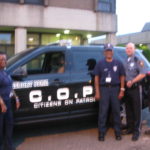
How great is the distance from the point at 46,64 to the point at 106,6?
17.6 metres

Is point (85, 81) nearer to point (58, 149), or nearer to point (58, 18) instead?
point (58, 149)

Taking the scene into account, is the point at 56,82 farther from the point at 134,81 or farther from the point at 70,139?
the point at 134,81

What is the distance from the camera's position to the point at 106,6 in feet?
76.9

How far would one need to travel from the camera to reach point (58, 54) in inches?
251

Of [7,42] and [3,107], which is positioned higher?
[7,42]

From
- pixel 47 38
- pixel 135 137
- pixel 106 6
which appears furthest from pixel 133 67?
pixel 106 6

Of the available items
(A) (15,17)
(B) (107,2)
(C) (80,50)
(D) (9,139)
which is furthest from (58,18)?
(D) (9,139)

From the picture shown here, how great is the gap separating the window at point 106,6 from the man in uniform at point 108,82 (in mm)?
17406

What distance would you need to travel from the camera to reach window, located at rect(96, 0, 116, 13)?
23145 millimetres

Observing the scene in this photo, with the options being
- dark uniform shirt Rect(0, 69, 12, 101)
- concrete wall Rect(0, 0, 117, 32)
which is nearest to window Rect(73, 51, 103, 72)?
dark uniform shirt Rect(0, 69, 12, 101)

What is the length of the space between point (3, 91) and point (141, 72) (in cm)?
252

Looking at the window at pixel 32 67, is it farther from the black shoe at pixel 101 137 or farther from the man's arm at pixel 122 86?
the black shoe at pixel 101 137

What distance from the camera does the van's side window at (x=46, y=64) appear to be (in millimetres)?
6066

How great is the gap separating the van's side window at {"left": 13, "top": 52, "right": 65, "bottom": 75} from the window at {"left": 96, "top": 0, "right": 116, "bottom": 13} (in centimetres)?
1692
